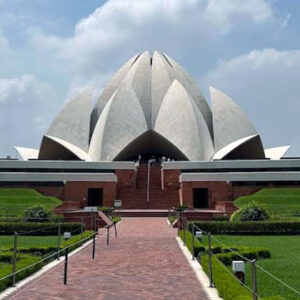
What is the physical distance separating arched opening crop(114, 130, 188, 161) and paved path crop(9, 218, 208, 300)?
69.9 feet

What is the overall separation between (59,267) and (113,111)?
24294 mm

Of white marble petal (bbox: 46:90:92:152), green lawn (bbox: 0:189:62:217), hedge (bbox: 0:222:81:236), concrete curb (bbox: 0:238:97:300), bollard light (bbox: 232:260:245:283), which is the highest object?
white marble petal (bbox: 46:90:92:152)

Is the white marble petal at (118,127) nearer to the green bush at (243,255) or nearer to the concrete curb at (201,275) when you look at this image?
the concrete curb at (201,275)

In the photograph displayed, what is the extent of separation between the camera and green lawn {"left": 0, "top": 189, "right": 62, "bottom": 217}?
58.8ft

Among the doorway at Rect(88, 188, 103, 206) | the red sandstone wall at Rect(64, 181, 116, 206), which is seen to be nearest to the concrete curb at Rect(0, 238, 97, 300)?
the red sandstone wall at Rect(64, 181, 116, 206)

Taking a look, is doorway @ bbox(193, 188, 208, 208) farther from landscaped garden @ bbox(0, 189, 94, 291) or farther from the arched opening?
landscaped garden @ bbox(0, 189, 94, 291)

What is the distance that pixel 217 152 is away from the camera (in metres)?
31.2

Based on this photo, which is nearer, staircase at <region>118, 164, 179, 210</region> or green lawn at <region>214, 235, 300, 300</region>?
green lawn at <region>214, 235, 300, 300</region>

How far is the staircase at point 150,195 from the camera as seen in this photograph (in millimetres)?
22516

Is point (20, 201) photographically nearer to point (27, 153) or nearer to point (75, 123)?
point (75, 123)

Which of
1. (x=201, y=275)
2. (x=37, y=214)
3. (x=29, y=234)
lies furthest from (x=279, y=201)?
(x=201, y=275)

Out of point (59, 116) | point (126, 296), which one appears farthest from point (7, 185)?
point (126, 296)

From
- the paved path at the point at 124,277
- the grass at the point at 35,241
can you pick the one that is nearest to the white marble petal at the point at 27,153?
the grass at the point at 35,241

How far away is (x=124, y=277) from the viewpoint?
618cm
